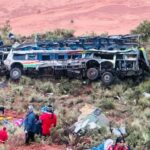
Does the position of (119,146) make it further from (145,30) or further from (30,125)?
(145,30)

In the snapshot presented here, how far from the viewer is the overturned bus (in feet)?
85.4

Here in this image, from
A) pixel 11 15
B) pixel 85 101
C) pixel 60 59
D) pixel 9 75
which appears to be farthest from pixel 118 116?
pixel 11 15

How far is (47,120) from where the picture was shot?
1730 cm

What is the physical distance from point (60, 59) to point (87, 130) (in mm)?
9053

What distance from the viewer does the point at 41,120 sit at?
17.2 metres

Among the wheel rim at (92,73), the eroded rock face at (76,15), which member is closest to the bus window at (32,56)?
the wheel rim at (92,73)

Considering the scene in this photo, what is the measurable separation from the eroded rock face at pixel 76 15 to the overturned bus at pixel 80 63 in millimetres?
13422

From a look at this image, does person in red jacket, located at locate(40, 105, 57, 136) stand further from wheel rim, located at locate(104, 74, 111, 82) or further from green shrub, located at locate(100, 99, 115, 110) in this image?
wheel rim, located at locate(104, 74, 111, 82)

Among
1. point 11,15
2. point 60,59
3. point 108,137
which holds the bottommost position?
point 108,137

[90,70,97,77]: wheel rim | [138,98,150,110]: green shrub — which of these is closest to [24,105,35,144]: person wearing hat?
[138,98,150,110]: green shrub

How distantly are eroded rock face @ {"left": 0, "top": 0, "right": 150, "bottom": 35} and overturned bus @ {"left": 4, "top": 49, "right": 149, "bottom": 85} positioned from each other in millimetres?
13422

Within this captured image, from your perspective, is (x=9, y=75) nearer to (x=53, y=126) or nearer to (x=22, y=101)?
(x=22, y=101)

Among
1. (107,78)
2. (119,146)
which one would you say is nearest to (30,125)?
(119,146)

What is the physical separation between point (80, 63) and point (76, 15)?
19.7m
